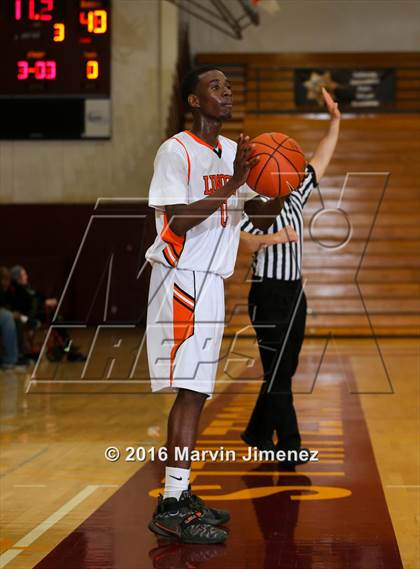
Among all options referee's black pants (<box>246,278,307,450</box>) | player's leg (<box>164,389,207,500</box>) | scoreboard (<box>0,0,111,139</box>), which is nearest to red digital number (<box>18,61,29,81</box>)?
scoreboard (<box>0,0,111,139</box>)

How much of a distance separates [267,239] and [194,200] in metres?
1.13

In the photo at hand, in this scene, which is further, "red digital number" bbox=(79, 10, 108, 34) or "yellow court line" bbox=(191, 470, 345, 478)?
"red digital number" bbox=(79, 10, 108, 34)

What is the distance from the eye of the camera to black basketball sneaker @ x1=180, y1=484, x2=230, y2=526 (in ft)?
11.4

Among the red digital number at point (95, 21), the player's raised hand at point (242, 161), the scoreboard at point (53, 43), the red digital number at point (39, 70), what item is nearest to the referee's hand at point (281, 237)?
the player's raised hand at point (242, 161)

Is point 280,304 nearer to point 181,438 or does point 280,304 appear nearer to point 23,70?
point 181,438

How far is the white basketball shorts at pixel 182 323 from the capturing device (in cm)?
342

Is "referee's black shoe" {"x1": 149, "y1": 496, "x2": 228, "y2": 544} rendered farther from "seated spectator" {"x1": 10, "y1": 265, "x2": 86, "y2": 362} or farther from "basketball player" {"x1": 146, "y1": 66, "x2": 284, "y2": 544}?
"seated spectator" {"x1": 10, "y1": 265, "x2": 86, "y2": 362}

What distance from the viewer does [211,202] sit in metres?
3.23

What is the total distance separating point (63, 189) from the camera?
13664 mm

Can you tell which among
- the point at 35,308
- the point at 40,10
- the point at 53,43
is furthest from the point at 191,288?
the point at 35,308

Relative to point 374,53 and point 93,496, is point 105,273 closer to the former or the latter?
point 374,53

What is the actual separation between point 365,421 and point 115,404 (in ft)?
6.08

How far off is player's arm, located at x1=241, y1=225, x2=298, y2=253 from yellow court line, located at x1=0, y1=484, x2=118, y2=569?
1.21 m

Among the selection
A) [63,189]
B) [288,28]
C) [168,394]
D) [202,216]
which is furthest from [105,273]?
[202,216]
